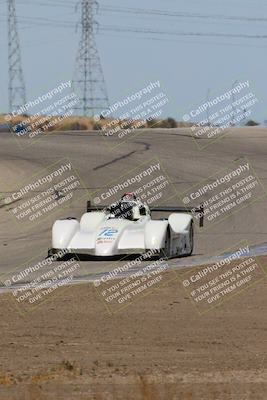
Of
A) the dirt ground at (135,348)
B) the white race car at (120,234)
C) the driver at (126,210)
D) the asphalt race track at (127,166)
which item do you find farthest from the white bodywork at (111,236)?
the dirt ground at (135,348)

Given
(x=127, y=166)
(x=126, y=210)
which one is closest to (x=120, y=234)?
(x=126, y=210)

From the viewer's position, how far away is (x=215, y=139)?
5744 centimetres

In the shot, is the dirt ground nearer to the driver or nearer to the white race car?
the white race car

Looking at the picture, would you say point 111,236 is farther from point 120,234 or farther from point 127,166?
point 127,166

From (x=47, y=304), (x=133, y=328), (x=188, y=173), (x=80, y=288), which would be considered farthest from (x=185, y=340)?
(x=188, y=173)

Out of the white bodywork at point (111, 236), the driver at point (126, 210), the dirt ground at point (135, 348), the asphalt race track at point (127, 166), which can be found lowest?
the asphalt race track at point (127, 166)

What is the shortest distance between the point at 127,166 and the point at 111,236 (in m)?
22.5

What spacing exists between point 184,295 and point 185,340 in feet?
13.6

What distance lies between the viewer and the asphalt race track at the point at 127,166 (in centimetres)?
2675

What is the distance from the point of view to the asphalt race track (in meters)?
26.8

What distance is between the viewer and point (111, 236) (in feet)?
73.5

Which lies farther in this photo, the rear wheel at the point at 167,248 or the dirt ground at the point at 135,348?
the rear wheel at the point at 167,248

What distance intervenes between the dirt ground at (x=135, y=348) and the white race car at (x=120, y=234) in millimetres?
3672

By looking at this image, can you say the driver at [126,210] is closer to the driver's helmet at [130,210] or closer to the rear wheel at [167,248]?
the driver's helmet at [130,210]
